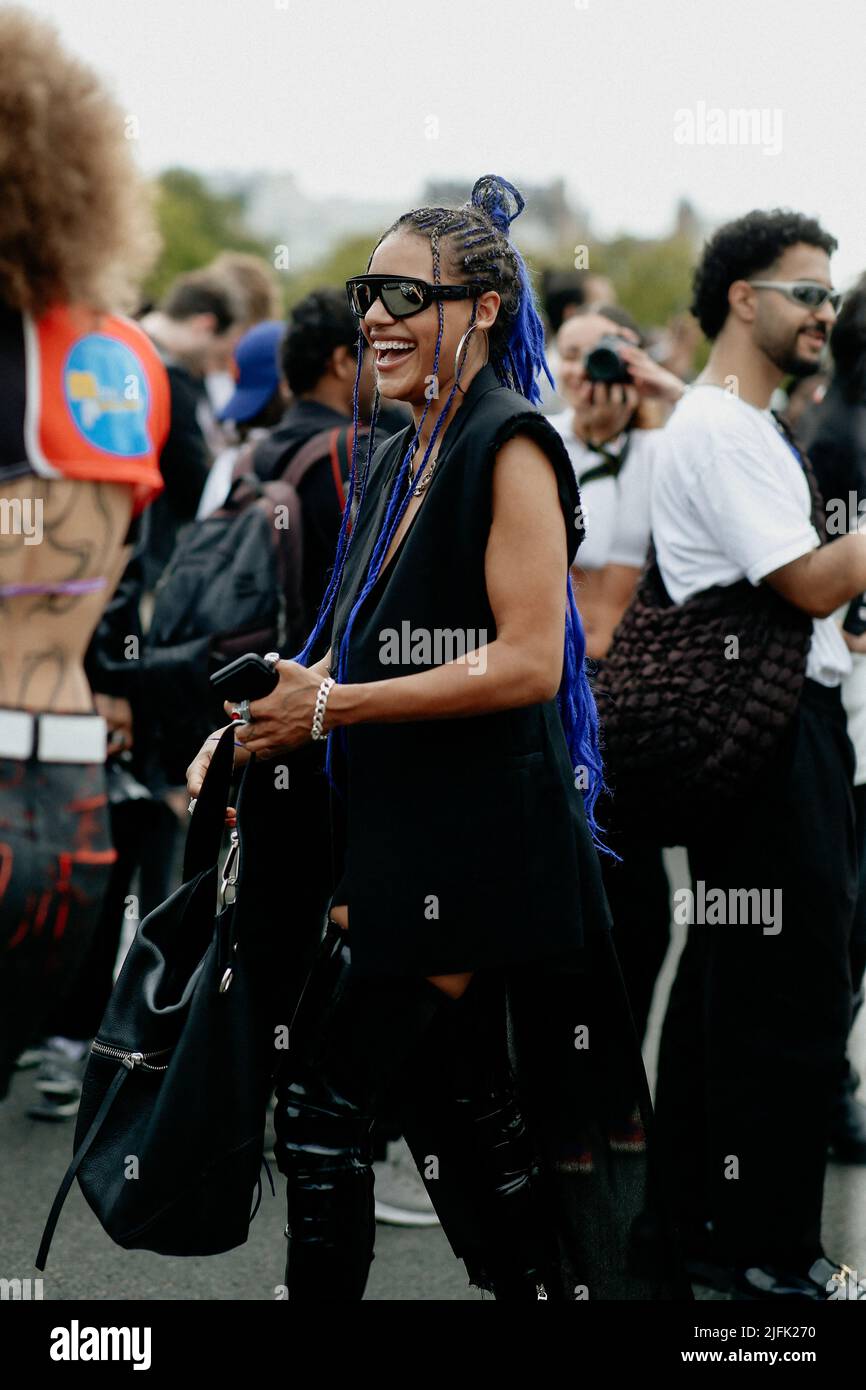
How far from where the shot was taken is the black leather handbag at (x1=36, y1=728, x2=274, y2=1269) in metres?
2.50

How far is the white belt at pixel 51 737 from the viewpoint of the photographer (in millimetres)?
3262

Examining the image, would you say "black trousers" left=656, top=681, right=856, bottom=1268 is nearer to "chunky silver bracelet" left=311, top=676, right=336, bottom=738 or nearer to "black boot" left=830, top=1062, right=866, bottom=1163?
"black boot" left=830, top=1062, right=866, bottom=1163

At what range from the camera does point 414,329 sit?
256 centimetres

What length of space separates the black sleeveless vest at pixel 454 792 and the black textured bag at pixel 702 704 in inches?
36.3

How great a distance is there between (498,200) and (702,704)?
3.92 ft

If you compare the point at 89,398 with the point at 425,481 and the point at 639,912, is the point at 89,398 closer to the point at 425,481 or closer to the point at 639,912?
the point at 425,481

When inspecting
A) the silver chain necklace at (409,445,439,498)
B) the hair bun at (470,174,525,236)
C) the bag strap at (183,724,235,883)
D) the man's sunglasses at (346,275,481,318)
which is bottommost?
the bag strap at (183,724,235,883)

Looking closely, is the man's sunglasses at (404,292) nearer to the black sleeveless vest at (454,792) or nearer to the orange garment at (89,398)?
the black sleeveless vest at (454,792)

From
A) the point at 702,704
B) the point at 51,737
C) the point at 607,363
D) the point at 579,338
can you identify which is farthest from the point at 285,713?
the point at 579,338

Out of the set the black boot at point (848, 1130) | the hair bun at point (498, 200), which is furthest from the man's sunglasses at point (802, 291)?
the black boot at point (848, 1130)

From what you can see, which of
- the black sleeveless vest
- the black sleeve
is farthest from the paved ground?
the black sleeve

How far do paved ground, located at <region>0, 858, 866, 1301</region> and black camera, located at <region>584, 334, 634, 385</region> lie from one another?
6.51 feet

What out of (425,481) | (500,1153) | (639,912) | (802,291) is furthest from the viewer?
(639,912)

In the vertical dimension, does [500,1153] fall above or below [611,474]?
below
